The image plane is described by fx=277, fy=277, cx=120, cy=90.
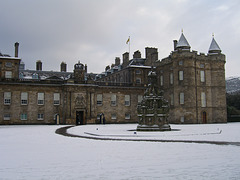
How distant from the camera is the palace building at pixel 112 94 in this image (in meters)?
43.8

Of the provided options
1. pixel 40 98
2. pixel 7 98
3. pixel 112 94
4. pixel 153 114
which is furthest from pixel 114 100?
pixel 153 114

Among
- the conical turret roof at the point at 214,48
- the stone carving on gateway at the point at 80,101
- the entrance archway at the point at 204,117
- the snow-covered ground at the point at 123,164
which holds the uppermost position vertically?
the conical turret roof at the point at 214,48

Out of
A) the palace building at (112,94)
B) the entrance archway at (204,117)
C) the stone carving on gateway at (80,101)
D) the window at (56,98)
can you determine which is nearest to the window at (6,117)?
the palace building at (112,94)

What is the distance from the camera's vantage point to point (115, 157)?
1071 centimetres

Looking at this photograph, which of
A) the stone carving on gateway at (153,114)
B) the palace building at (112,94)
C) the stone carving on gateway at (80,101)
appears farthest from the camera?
the stone carving on gateway at (80,101)

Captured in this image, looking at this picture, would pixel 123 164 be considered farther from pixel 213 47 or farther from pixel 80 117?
pixel 213 47

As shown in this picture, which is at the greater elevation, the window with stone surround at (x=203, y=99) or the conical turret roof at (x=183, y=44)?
the conical turret roof at (x=183, y=44)

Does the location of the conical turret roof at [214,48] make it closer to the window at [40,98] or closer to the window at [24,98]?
the window at [40,98]

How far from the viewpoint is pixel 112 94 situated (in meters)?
49.6

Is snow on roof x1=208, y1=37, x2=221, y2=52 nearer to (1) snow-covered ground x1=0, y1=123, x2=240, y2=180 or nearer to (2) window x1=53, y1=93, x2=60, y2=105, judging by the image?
(2) window x1=53, y1=93, x2=60, y2=105

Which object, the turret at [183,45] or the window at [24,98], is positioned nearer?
the window at [24,98]

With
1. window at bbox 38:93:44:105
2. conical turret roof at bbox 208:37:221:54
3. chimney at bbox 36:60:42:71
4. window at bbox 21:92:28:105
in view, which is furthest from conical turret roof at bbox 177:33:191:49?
chimney at bbox 36:60:42:71

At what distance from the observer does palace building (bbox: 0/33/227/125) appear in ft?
144

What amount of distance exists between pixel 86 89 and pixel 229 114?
30213 mm
